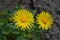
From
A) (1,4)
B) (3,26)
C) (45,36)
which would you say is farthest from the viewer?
(1,4)

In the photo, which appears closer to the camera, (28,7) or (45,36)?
(45,36)

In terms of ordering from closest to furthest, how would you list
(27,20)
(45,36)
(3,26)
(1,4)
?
(27,20), (3,26), (45,36), (1,4)

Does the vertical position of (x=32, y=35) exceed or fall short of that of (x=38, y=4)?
it falls short

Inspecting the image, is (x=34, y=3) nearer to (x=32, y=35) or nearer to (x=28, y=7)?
(x=28, y=7)

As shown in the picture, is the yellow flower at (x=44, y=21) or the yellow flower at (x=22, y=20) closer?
the yellow flower at (x=22, y=20)

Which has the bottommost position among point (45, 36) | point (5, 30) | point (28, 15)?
point (45, 36)

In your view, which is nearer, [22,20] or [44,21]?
[22,20]

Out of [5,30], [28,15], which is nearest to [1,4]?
[5,30]

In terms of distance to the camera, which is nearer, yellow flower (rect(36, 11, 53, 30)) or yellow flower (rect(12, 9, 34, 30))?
yellow flower (rect(12, 9, 34, 30))

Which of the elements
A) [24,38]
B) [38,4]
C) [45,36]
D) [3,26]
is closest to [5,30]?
[3,26]

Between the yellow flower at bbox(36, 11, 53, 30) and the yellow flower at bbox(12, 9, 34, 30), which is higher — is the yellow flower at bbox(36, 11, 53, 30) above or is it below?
below

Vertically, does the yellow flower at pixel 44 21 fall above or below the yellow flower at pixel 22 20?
below
